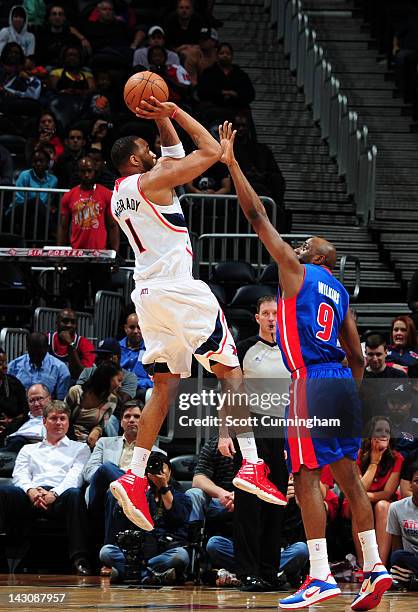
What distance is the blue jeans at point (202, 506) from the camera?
10.8 metres

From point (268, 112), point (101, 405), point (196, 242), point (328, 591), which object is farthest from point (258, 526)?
point (268, 112)

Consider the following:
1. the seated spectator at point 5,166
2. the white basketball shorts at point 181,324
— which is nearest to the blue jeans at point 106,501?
the white basketball shorts at point 181,324

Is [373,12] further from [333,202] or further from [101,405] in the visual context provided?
[101,405]

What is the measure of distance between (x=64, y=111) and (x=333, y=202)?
393 cm

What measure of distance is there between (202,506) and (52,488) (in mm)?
1490

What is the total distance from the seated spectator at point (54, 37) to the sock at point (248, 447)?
11255 millimetres

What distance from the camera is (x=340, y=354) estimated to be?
325 inches

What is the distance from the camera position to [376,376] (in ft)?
40.1

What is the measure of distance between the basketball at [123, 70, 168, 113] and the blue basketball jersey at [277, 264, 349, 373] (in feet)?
4.72

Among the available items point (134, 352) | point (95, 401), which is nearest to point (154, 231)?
point (95, 401)

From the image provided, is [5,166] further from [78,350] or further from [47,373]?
[47,373]

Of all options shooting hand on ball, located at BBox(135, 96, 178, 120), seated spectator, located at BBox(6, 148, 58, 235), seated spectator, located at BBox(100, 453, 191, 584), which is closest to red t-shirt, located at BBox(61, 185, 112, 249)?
seated spectator, located at BBox(6, 148, 58, 235)

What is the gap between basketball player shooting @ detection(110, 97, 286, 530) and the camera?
321 inches

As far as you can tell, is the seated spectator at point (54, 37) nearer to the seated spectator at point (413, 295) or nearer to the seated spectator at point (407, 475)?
the seated spectator at point (413, 295)
